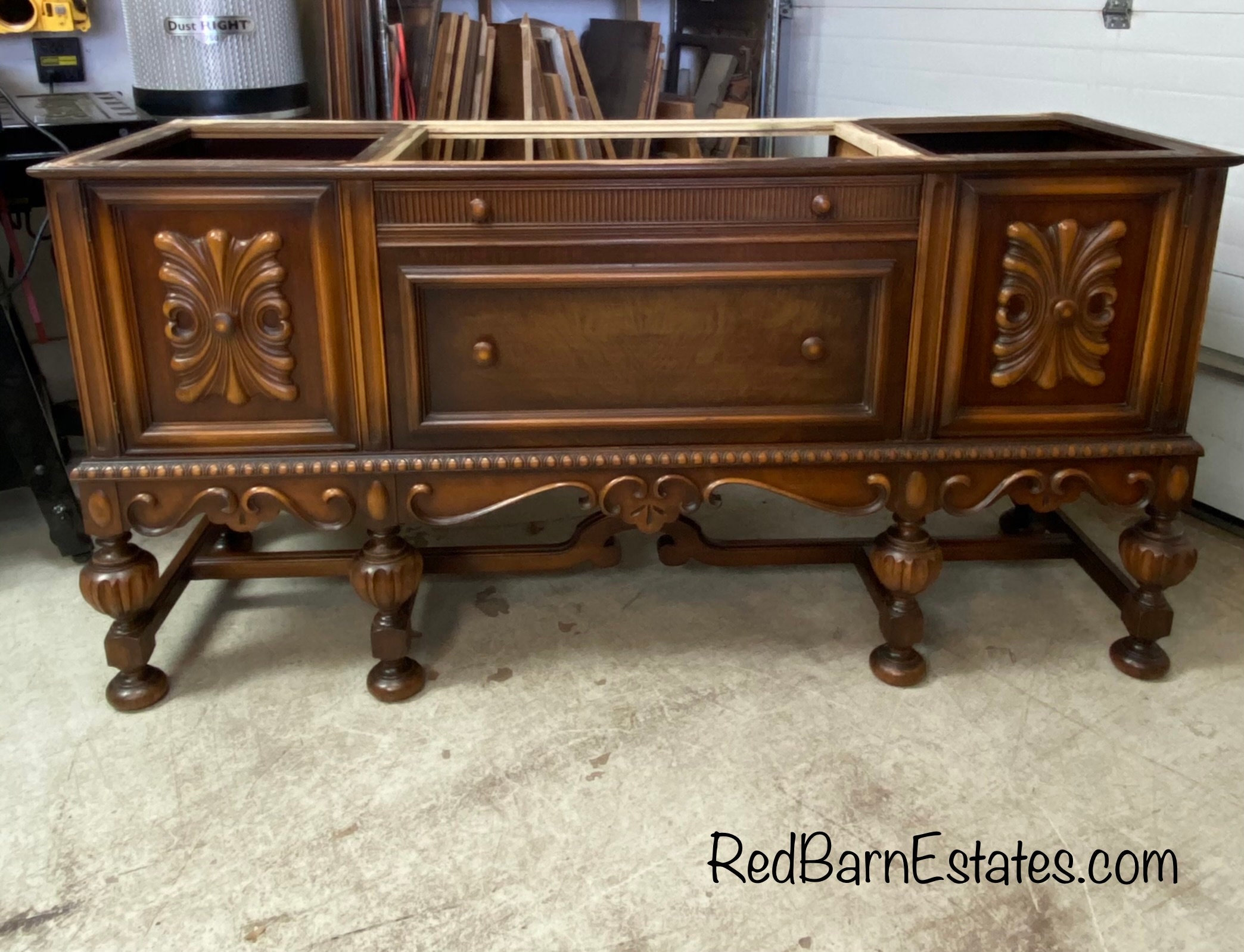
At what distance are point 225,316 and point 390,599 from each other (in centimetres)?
52

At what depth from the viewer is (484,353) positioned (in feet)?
5.49

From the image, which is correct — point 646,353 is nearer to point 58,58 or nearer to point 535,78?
point 535,78

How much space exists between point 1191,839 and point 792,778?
558 mm

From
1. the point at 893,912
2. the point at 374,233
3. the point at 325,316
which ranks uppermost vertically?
the point at 374,233

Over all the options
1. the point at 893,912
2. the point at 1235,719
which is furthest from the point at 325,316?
the point at 1235,719

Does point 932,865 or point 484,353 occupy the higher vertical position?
point 484,353

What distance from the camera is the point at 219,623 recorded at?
211cm

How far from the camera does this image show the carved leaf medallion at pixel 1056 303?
1.68 metres

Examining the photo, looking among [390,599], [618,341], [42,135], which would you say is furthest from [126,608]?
[42,135]

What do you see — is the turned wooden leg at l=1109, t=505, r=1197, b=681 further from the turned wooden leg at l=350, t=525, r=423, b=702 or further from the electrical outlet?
the electrical outlet

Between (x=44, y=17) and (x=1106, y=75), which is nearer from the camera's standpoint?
(x=1106, y=75)

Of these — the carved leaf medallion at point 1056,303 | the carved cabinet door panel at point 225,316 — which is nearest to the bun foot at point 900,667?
the carved leaf medallion at point 1056,303

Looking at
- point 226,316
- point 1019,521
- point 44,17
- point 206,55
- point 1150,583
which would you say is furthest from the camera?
point 44,17

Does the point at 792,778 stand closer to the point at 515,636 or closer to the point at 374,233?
the point at 515,636
